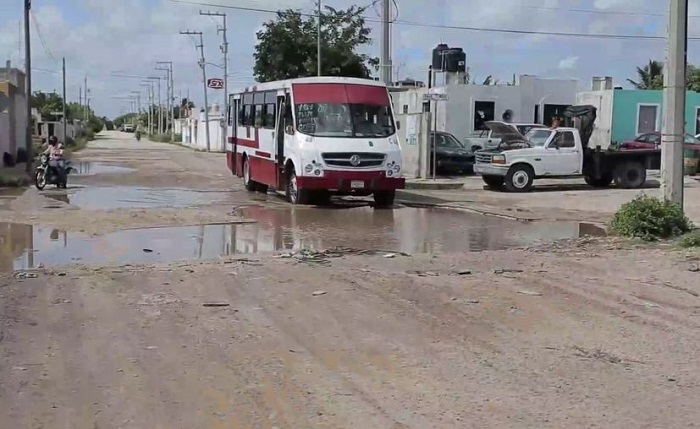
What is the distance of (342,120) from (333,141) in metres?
0.66

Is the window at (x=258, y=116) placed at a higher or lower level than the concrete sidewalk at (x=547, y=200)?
higher

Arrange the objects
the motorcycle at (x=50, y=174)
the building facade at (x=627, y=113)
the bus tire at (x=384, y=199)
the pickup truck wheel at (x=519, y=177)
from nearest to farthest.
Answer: the bus tire at (x=384, y=199)
the motorcycle at (x=50, y=174)
the pickup truck wheel at (x=519, y=177)
the building facade at (x=627, y=113)

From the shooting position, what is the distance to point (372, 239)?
13695 mm

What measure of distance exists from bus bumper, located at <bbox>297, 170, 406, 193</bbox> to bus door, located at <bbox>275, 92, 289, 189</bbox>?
1540 mm

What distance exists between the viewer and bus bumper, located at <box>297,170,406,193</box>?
18.6m

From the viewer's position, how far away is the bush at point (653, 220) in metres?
12.8

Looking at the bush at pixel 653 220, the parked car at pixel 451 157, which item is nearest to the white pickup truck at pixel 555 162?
the parked car at pixel 451 157

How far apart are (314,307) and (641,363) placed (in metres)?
3.06

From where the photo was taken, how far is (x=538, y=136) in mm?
25203

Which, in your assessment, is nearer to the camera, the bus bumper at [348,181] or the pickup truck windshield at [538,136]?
the bus bumper at [348,181]

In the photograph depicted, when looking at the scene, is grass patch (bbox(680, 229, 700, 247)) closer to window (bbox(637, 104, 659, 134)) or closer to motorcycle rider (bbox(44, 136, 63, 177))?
motorcycle rider (bbox(44, 136, 63, 177))

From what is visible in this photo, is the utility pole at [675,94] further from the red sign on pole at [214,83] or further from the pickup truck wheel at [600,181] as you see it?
the red sign on pole at [214,83]

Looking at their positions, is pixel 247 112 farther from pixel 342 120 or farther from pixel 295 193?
pixel 342 120

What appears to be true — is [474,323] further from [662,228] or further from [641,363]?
[662,228]
